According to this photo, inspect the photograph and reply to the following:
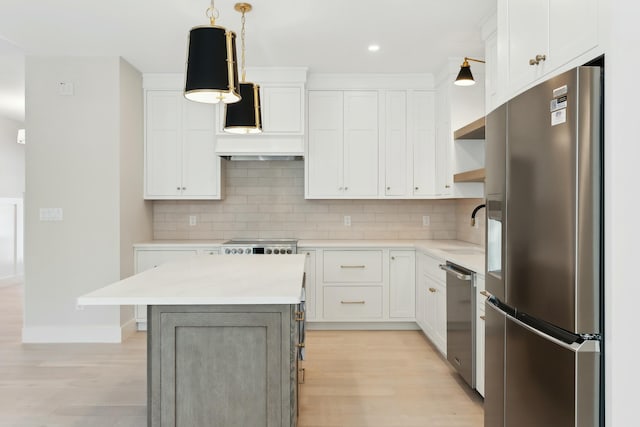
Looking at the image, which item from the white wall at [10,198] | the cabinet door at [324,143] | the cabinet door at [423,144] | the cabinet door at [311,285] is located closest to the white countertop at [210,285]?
the cabinet door at [311,285]

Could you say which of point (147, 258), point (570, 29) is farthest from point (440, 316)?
point (147, 258)

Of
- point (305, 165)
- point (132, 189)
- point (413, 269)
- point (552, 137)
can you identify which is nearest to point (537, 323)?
point (552, 137)

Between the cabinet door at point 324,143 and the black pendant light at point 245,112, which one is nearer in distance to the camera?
the black pendant light at point 245,112

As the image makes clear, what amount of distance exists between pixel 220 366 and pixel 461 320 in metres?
1.79

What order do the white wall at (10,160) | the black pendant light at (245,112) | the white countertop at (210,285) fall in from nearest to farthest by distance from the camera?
1. the white countertop at (210,285)
2. the black pendant light at (245,112)
3. the white wall at (10,160)

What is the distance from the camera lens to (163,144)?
4.75m

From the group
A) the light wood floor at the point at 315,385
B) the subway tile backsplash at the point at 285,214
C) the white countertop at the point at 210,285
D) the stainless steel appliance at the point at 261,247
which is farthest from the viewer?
the subway tile backsplash at the point at 285,214

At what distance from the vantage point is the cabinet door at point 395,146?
4754 millimetres

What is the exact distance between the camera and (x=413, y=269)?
4.55 meters

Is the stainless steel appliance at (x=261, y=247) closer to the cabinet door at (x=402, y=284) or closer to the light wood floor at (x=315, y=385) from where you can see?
the light wood floor at (x=315, y=385)

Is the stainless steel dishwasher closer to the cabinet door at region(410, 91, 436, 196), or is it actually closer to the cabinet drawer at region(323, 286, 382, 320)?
the cabinet drawer at region(323, 286, 382, 320)

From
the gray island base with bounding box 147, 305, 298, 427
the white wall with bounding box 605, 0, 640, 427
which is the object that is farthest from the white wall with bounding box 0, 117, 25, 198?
the white wall with bounding box 605, 0, 640, 427

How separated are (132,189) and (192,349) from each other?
9.53ft

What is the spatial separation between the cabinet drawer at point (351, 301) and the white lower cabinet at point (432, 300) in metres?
0.42
